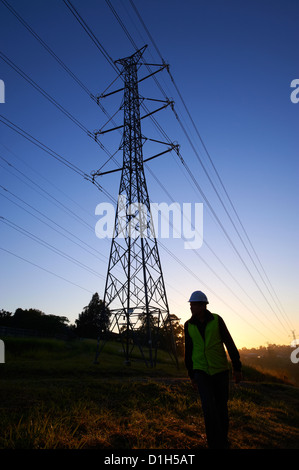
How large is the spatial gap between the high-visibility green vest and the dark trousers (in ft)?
0.31

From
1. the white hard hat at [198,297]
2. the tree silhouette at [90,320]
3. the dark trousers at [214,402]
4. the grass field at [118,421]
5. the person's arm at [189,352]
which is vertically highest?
the white hard hat at [198,297]

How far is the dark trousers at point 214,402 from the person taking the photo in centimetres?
395

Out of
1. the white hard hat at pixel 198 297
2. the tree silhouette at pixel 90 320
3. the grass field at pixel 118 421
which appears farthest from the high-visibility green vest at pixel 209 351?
the tree silhouette at pixel 90 320

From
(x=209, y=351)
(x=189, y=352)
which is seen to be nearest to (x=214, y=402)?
(x=209, y=351)

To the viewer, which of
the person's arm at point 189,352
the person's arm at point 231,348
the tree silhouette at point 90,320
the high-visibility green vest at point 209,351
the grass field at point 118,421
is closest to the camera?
the grass field at point 118,421

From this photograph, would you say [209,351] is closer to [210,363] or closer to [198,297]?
[210,363]

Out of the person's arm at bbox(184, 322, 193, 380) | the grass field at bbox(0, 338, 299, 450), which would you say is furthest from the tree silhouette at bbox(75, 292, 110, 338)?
the person's arm at bbox(184, 322, 193, 380)

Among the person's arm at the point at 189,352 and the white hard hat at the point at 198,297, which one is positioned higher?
the white hard hat at the point at 198,297

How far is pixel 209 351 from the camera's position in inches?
172

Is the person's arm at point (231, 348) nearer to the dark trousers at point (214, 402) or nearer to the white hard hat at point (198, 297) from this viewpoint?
the dark trousers at point (214, 402)

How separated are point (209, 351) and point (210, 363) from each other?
159 mm

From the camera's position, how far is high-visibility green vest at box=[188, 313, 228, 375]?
431 centimetres

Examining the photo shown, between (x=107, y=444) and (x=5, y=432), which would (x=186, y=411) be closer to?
(x=107, y=444)
